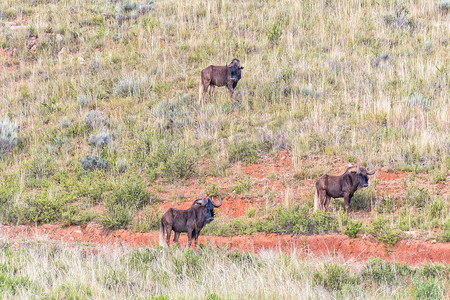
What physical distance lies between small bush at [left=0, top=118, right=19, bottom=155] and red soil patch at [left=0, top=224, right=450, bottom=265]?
435 centimetres

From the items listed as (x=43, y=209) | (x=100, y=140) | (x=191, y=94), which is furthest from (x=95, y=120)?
(x=43, y=209)

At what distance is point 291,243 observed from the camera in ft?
31.8

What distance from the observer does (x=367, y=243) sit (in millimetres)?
9352

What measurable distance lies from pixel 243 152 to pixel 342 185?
11.7 feet

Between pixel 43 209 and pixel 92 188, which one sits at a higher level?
pixel 92 188

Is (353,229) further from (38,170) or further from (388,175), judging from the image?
(38,170)

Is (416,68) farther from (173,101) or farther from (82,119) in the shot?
(82,119)

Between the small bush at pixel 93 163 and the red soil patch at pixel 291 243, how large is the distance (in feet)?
8.47

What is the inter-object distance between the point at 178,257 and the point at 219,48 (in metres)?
12.4

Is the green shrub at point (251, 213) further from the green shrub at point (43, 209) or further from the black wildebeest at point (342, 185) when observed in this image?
the green shrub at point (43, 209)

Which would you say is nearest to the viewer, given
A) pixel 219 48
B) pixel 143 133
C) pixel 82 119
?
pixel 143 133

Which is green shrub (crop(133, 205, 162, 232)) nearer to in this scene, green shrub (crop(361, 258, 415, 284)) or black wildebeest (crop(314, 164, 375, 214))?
black wildebeest (crop(314, 164, 375, 214))

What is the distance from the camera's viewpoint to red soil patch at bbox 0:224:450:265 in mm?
8914

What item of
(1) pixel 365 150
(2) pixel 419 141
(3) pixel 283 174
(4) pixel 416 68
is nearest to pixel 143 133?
(3) pixel 283 174
